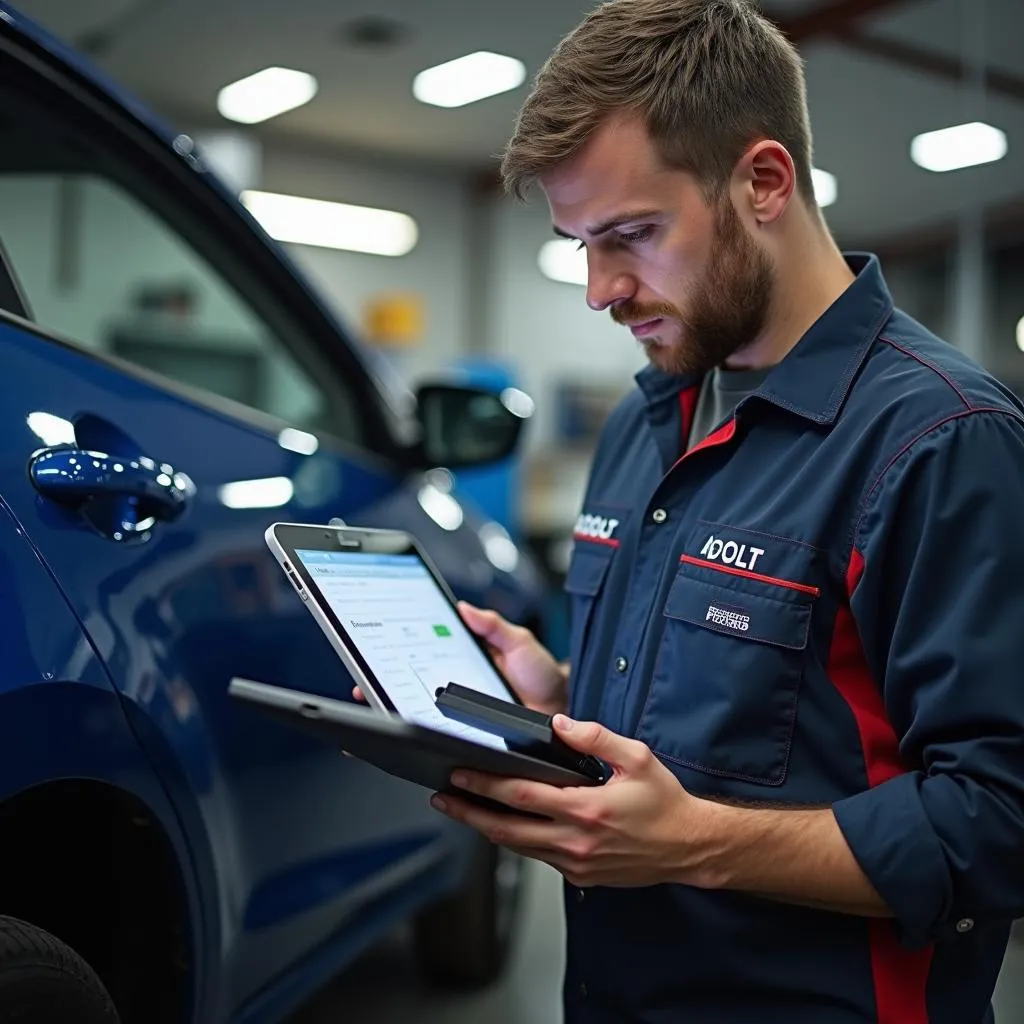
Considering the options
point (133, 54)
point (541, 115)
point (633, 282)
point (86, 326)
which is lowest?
point (633, 282)

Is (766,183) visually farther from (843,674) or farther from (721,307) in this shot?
(843,674)

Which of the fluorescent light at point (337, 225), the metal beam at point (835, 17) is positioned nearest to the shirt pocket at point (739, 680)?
the metal beam at point (835, 17)

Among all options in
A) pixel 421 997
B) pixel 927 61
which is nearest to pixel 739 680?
pixel 421 997

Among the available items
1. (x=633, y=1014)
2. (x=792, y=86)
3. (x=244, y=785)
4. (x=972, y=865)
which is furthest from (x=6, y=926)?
(x=792, y=86)

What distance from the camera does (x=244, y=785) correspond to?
1284mm

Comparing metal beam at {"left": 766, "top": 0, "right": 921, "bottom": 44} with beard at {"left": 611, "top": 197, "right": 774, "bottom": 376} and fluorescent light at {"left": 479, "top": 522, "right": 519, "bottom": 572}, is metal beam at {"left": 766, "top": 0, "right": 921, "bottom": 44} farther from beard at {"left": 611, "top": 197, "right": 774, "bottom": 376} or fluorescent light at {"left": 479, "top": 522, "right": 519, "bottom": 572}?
→ beard at {"left": 611, "top": 197, "right": 774, "bottom": 376}

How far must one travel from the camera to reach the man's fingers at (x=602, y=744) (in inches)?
36.5

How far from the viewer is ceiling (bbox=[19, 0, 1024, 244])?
9.39 ft

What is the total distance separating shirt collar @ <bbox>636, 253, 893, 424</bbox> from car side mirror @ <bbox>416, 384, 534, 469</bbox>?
896 millimetres

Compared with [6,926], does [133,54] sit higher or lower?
higher

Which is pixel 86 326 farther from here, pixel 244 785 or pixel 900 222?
pixel 244 785

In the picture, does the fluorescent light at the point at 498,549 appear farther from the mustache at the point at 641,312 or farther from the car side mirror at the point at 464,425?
the mustache at the point at 641,312

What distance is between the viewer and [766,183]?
3.73ft

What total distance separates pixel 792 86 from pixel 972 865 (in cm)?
76
